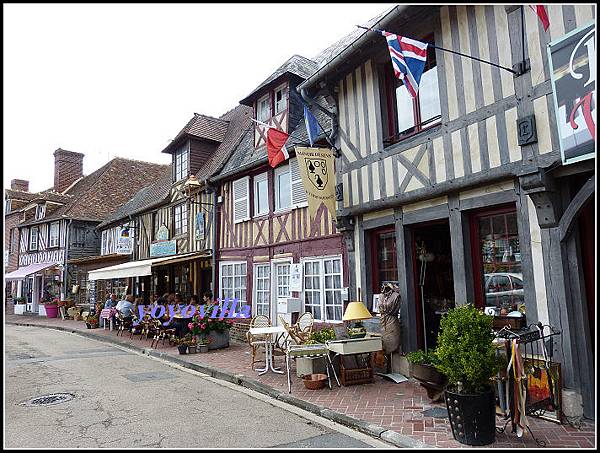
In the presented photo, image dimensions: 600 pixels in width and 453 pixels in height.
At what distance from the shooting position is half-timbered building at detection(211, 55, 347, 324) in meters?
9.37

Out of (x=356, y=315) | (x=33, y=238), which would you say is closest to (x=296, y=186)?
(x=356, y=315)

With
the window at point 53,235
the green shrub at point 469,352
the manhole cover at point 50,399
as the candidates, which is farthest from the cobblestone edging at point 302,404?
the window at point 53,235

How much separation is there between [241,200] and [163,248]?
5.31 metres

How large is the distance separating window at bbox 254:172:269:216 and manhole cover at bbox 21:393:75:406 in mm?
6093

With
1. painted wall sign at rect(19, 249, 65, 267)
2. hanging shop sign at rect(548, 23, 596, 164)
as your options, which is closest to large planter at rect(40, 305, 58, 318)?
painted wall sign at rect(19, 249, 65, 267)

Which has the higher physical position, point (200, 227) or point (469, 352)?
point (200, 227)

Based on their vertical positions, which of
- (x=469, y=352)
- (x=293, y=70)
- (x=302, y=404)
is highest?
(x=293, y=70)

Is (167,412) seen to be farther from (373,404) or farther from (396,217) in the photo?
(396,217)

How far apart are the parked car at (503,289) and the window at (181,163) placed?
11308 millimetres

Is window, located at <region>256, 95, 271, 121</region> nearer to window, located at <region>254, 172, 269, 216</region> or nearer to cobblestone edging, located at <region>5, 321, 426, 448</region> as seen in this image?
window, located at <region>254, 172, 269, 216</region>

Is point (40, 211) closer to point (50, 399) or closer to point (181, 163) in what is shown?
point (181, 163)

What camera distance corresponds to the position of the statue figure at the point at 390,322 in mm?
6875

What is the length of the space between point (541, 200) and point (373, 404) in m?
3.18

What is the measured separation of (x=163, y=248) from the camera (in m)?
16.1
